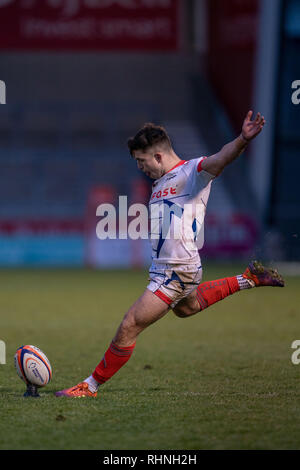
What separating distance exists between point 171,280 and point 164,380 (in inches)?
46.4

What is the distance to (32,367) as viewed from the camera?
17.9ft

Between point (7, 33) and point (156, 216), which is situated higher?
point (7, 33)

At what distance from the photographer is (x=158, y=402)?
207 inches

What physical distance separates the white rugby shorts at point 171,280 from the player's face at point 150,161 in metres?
0.65

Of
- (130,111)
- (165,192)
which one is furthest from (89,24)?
(165,192)

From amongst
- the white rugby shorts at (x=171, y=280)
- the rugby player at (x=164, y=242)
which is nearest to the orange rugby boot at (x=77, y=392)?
the rugby player at (x=164, y=242)

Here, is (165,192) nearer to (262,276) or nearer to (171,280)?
(171,280)

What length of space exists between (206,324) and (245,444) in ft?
19.9

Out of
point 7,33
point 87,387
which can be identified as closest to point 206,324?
point 87,387

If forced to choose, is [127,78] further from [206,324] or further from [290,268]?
[206,324]

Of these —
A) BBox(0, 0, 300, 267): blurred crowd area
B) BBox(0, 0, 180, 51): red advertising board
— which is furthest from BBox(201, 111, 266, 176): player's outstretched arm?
BBox(0, 0, 180, 51): red advertising board

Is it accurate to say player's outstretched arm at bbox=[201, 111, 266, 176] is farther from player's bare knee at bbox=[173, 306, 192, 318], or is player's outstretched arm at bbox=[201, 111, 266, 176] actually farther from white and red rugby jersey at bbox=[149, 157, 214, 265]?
player's bare knee at bbox=[173, 306, 192, 318]

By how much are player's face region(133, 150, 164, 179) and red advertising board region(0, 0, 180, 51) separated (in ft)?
58.3
